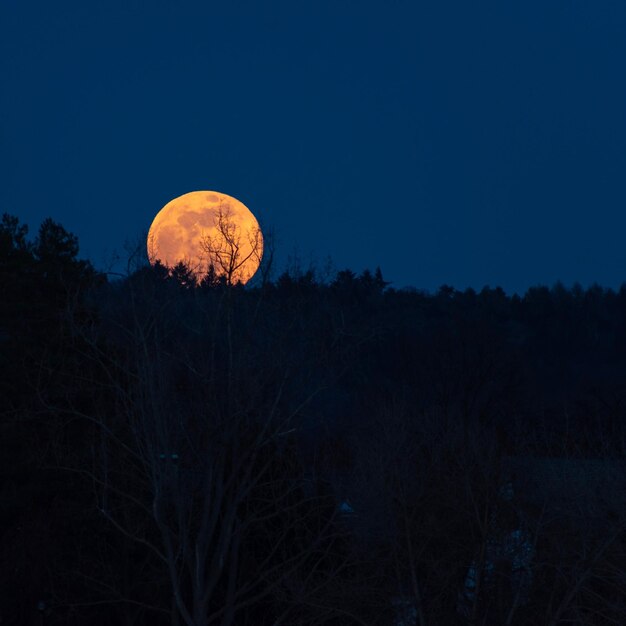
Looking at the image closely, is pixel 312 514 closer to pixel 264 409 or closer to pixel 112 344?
pixel 264 409

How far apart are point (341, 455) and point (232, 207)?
30.2 feet

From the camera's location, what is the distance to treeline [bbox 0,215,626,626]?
18.9 meters

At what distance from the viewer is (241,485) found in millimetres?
20531

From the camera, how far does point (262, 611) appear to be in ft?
73.6

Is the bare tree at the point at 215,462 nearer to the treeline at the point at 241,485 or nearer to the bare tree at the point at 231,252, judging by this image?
the treeline at the point at 241,485

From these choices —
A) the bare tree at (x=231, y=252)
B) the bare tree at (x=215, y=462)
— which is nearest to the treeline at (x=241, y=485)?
the bare tree at (x=215, y=462)

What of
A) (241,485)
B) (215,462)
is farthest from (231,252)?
(241,485)

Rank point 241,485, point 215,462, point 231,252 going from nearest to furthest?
point 241,485
point 231,252
point 215,462

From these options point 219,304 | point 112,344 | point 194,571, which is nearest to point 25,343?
point 112,344

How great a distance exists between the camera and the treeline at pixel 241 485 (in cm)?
1889

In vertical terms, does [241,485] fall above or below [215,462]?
below

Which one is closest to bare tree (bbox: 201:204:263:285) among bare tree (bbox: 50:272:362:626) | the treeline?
bare tree (bbox: 50:272:362:626)

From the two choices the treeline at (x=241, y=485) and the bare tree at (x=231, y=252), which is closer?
the treeline at (x=241, y=485)

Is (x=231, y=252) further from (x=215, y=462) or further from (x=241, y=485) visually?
(x=241, y=485)
